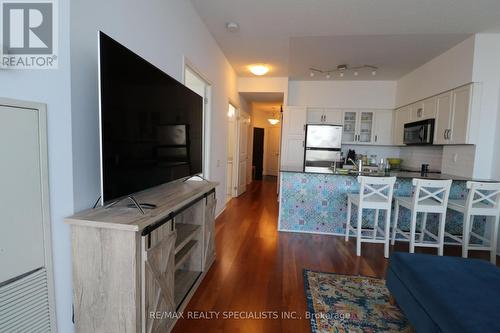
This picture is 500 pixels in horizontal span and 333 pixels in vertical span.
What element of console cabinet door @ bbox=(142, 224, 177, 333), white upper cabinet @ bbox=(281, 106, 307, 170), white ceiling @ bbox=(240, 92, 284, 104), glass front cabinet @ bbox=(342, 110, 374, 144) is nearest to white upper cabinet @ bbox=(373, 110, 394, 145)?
glass front cabinet @ bbox=(342, 110, 374, 144)

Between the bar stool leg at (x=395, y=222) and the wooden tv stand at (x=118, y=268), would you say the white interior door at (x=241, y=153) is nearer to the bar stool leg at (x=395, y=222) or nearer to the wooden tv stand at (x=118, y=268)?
the bar stool leg at (x=395, y=222)

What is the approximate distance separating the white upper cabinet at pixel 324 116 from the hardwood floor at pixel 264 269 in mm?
2659

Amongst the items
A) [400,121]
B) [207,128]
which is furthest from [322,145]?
[207,128]

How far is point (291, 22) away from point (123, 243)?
3.05 m

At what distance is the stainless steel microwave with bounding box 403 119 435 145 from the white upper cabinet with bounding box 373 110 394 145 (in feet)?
2.05

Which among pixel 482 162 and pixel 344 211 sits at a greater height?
pixel 482 162

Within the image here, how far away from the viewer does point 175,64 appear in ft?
8.05

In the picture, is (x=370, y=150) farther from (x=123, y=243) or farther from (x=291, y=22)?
(x=123, y=243)

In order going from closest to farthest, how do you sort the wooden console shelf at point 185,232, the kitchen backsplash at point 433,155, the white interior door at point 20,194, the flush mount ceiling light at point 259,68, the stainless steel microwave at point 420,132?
the white interior door at point 20,194 → the wooden console shelf at point 185,232 → the kitchen backsplash at point 433,155 → the stainless steel microwave at point 420,132 → the flush mount ceiling light at point 259,68

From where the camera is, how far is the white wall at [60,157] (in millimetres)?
1185

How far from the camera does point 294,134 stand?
5434 mm

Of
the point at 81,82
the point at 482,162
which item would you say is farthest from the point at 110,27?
the point at 482,162

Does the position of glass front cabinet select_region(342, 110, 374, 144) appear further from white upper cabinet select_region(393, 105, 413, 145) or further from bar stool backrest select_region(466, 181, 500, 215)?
bar stool backrest select_region(466, 181, 500, 215)

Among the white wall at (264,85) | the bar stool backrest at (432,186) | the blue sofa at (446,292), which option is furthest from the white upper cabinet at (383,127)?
the blue sofa at (446,292)
